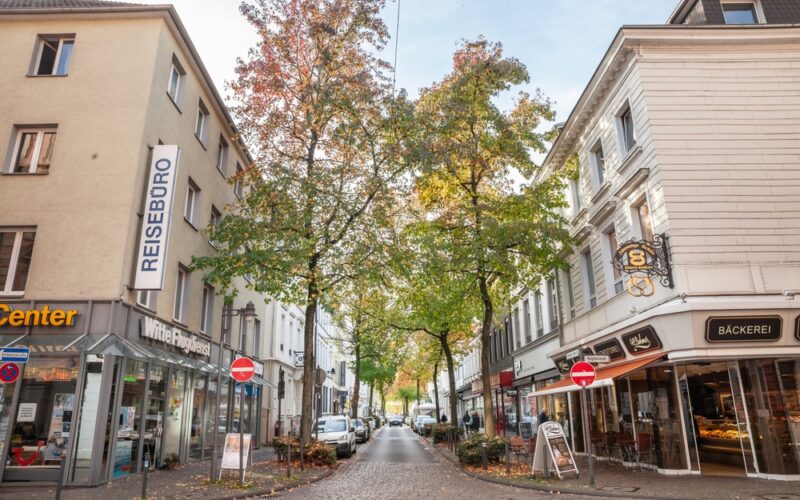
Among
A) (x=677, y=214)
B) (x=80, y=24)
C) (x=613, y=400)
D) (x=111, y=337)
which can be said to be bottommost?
(x=613, y=400)

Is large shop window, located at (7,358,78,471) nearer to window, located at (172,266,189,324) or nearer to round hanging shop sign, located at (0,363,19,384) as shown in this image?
round hanging shop sign, located at (0,363,19,384)

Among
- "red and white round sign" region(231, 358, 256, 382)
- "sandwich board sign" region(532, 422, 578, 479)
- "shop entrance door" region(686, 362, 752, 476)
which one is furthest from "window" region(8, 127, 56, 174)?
"shop entrance door" region(686, 362, 752, 476)

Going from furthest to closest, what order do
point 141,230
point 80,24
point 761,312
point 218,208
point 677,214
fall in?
1. point 218,208
2. point 80,24
3. point 141,230
4. point 677,214
5. point 761,312

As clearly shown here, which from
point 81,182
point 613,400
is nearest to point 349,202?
point 81,182

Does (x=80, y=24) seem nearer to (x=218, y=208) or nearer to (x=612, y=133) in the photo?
(x=218, y=208)

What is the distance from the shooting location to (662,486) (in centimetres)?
1140

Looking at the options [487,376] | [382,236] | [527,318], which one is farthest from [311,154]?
[527,318]

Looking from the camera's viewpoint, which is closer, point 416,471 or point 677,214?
point 677,214

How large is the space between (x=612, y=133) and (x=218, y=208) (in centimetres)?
1433

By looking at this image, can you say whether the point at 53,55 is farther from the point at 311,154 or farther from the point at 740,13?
the point at 740,13

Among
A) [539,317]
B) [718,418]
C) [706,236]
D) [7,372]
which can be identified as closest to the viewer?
[7,372]

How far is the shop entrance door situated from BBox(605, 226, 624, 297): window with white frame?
3.53 meters

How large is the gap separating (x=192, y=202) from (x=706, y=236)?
51.7 ft

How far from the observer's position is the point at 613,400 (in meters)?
17.8
